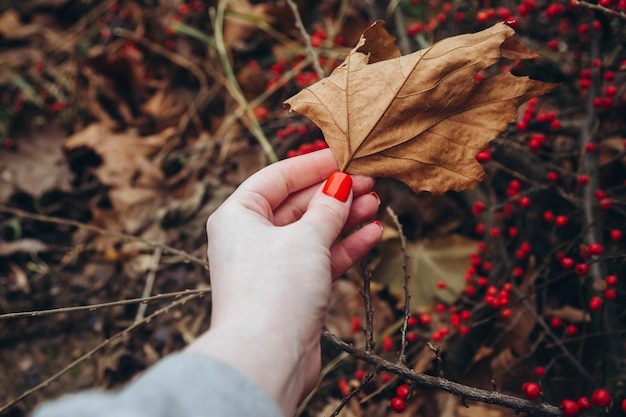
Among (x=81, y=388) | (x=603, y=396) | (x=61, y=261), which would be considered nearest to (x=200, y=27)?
(x=61, y=261)

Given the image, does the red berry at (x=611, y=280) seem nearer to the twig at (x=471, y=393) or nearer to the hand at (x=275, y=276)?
the twig at (x=471, y=393)

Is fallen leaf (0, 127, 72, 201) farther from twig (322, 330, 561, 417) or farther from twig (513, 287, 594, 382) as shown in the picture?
twig (513, 287, 594, 382)

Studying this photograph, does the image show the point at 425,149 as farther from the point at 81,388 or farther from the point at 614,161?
the point at 81,388

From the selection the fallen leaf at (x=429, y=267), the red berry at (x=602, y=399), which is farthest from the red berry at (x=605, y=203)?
the red berry at (x=602, y=399)

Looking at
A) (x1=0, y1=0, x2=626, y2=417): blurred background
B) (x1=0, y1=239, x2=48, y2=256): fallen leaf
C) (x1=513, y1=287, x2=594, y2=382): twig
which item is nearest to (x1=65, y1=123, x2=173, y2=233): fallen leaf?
(x1=0, y1=0, x2=626, y2=417): blurred background

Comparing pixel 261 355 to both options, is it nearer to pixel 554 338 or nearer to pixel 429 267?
pixel 554 338

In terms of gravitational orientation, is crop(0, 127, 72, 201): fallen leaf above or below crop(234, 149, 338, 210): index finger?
below
